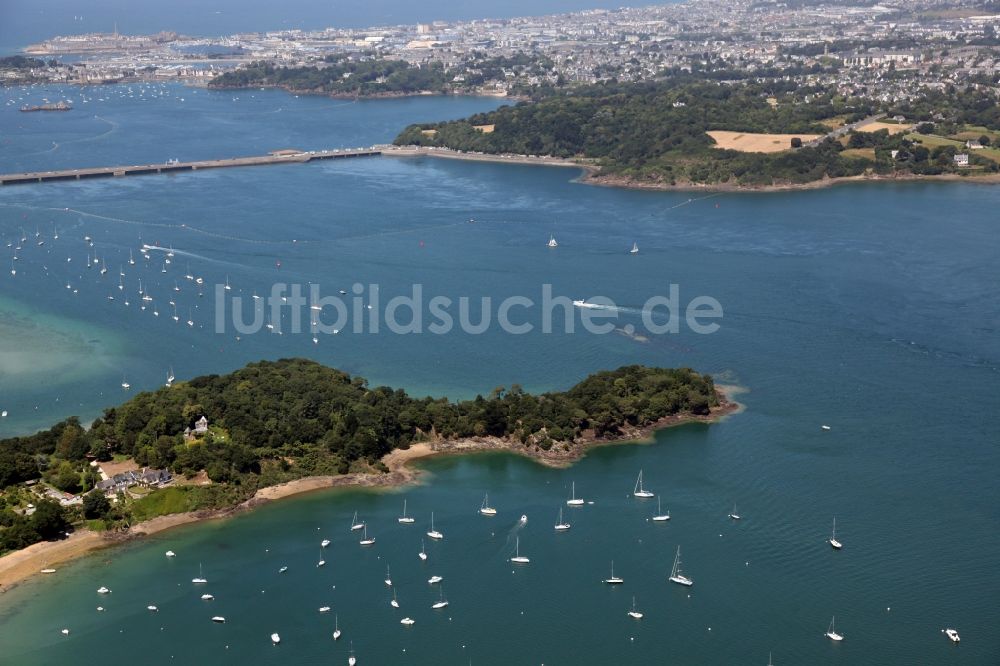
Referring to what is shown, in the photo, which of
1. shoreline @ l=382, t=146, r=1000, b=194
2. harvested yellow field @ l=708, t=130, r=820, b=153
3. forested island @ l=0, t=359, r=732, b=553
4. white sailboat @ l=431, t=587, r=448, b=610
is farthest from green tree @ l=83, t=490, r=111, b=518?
harvested yellow field @ l=708, t=130, r=820, b=153

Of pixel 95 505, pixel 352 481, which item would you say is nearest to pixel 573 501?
pixel 352 481

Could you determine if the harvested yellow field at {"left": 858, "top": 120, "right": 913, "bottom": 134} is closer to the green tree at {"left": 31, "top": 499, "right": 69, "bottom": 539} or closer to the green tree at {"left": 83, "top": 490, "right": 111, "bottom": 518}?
the green tree at {"left": 83, "top": 490, "right": 111, "bottom": 518}

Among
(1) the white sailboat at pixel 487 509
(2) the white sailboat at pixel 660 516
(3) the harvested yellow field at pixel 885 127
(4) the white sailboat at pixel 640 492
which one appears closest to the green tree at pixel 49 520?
(1) the white sailboat at pixel 487 509

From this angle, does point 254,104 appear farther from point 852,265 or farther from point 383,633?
point 383,633

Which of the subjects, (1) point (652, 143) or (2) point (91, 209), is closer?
(2) point (91, 209)

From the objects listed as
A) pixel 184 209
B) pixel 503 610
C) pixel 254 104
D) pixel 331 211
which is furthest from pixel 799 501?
pixel 254 104

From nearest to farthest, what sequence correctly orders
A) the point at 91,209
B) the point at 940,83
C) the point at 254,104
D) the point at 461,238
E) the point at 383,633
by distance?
the point at 383,633, the point at 461,238, the point at 91,209, the point at 940,83, the point at 254,104
